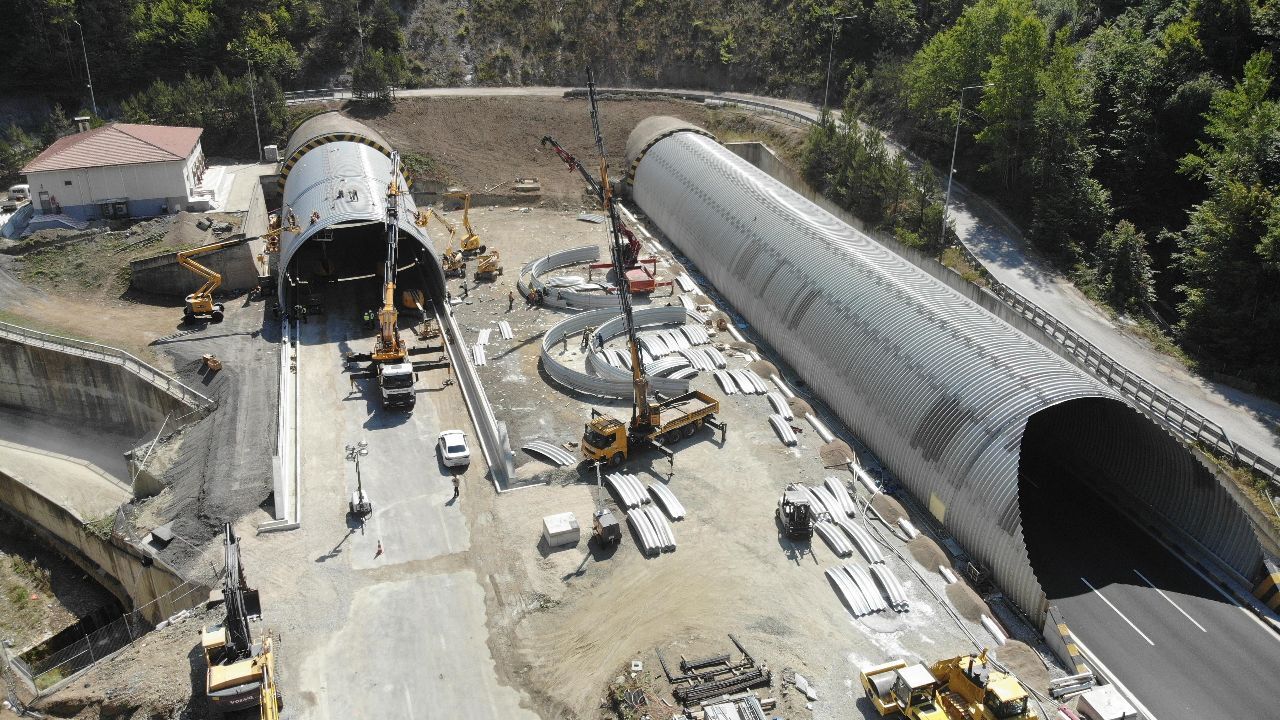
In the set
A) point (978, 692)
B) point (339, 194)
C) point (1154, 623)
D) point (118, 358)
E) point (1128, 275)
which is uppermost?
point (339, 194)

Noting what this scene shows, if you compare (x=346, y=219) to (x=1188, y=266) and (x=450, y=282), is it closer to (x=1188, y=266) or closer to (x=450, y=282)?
(x=450, y=282)

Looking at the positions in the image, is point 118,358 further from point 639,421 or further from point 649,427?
point 649,427

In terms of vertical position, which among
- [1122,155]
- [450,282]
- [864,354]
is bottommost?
[450,282]

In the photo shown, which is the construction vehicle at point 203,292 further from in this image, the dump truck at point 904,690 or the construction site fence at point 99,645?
the dump truck at point 904,690

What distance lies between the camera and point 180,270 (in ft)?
157

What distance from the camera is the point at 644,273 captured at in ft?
164

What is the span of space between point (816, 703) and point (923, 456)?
10.7 m

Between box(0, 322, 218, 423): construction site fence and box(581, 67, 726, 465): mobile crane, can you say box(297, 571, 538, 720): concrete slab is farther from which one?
box(0, 322, 218, 423): construction site fence

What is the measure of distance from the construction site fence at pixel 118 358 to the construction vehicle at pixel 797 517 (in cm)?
2384

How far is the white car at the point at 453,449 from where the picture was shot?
112 feet

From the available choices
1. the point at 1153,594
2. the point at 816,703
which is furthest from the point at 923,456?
the point at 816,703

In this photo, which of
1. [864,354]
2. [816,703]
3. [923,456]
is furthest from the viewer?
[864,354]

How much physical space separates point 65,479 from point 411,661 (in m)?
25.8

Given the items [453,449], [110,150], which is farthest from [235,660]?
[110,150]
